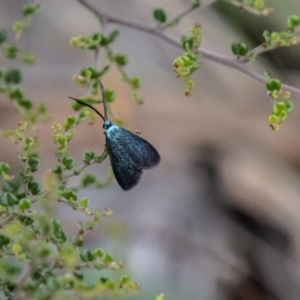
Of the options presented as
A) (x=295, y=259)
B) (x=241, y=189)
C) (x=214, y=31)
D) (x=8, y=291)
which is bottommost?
(x=8, y=291)

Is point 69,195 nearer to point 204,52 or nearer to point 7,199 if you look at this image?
point 7,199

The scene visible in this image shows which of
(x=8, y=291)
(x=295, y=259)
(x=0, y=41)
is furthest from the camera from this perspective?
(x=295, y=259)

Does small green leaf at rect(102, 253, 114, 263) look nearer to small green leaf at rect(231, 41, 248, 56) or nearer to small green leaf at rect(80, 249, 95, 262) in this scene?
small green leaf at rect(80, 249, 95, 262)

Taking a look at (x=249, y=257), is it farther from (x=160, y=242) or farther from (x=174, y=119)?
(x=174, y=119)

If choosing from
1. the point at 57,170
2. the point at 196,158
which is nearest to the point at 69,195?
the point at 57,170

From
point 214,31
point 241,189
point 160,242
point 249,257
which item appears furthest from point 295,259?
point 214,31

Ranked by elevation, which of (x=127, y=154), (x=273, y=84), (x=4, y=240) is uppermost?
(x=273, y=84)

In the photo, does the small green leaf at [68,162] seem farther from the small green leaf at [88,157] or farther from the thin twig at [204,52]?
the thin twig at [204,52]
